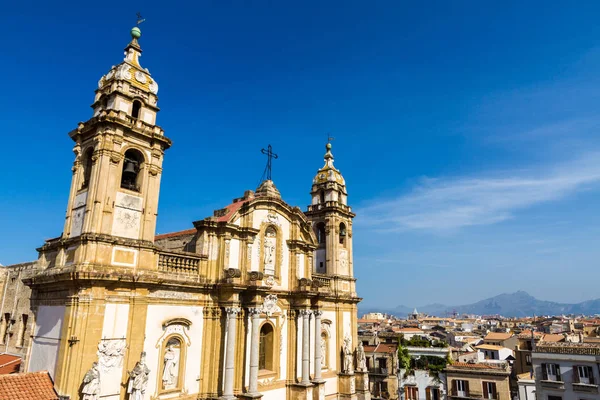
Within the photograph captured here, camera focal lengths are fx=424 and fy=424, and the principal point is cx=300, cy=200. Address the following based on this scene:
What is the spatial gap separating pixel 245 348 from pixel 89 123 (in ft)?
40.8

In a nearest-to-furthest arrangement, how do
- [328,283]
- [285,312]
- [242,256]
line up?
[242,256]
[285,312]
[328,283]

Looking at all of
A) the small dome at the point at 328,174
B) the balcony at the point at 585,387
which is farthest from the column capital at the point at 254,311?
the balcony at the point at 585,387

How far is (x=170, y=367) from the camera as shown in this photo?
1794 centimetres

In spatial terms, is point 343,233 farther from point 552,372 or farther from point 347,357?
point 552,372

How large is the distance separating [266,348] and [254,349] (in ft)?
8.52

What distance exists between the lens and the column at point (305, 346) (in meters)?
23.7

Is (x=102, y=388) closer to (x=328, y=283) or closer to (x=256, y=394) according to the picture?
(x=256, y=394)

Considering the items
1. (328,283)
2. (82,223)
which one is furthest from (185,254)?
(328,283)

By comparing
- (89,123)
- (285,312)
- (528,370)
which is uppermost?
(89,123)

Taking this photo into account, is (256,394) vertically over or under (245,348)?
under

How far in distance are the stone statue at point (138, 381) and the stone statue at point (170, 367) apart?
5.46ft

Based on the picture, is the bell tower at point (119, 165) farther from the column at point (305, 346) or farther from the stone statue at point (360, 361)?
the stone statue at point (360, 361)

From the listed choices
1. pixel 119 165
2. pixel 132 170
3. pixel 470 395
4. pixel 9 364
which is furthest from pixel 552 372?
pixel 9 364

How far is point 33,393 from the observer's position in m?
14.2
